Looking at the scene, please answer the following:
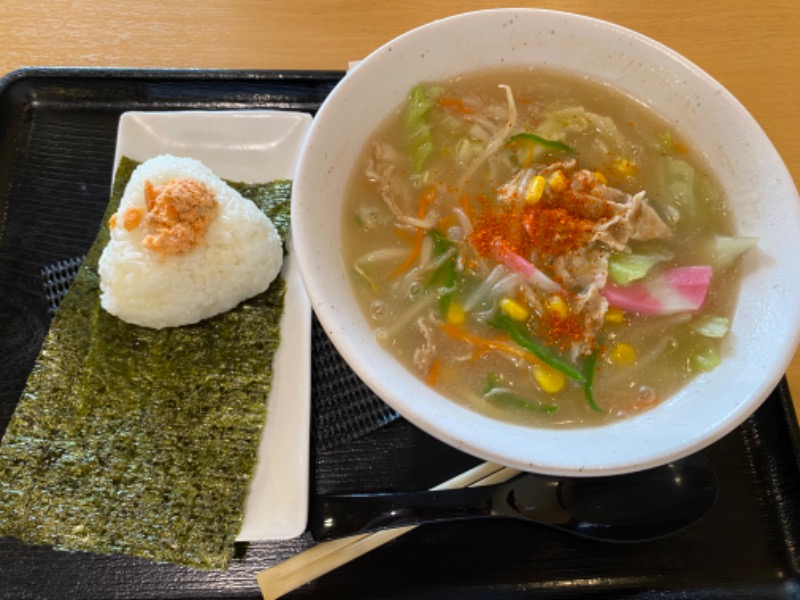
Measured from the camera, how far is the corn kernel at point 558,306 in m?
1.30

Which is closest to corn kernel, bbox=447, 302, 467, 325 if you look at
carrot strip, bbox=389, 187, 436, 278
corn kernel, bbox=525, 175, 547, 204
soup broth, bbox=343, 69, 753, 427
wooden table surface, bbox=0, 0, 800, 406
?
soup broth, bbox=343, 69, 753, 427

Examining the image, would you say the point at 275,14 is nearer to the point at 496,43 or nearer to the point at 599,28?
the point at 496,43

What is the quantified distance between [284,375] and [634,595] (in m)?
1.03

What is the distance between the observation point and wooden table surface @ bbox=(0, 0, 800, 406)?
2.03m

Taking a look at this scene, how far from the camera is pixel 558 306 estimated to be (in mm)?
1304

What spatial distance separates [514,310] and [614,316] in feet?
0.78

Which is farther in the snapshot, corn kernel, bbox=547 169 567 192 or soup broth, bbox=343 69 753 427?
corn kernel, bbox=547 169 567 192

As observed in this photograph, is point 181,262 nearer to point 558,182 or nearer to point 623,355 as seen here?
point 558,182

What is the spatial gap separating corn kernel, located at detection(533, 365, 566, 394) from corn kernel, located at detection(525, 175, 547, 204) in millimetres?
422

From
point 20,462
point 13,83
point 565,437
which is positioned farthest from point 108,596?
point 13,83

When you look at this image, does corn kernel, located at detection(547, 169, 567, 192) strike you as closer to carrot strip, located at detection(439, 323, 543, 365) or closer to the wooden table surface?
carrot strip, located at detection(439, 323, 543, 365)

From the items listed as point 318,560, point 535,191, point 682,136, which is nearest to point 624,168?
point 682,136

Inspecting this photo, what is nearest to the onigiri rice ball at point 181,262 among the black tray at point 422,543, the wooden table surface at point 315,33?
the black tray at point 422,543

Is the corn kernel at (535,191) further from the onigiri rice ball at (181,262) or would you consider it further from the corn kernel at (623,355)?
the onigiri rice ball at (181,262)
